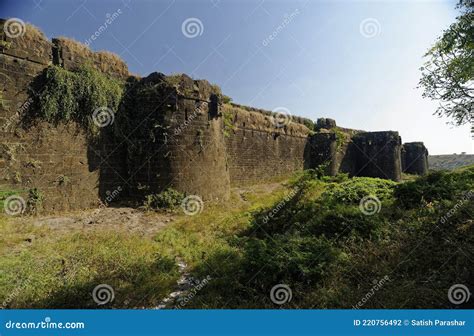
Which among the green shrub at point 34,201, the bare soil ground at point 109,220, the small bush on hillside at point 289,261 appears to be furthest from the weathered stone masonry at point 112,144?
the small bush on hillside at point 289,261

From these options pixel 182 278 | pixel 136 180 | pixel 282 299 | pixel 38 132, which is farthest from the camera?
pixel 136 180

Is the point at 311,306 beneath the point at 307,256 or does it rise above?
beneath

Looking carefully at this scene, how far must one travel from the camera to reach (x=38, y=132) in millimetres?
8453

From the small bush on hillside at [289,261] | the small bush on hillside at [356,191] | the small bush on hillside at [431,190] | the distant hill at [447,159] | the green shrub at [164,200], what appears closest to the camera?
the small bush on hillside at [289,261]

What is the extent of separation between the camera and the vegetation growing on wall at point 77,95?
339 inches

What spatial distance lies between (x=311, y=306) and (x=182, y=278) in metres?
2.53

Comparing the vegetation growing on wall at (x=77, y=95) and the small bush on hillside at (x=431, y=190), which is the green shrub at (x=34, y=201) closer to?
the vegetation growing on wall at (x=77, y=95)

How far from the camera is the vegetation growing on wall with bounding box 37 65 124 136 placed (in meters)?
8.61

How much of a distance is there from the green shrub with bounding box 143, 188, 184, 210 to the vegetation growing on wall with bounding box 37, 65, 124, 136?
3.10 metres

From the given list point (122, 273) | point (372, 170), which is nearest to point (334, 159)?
point (372, 170)

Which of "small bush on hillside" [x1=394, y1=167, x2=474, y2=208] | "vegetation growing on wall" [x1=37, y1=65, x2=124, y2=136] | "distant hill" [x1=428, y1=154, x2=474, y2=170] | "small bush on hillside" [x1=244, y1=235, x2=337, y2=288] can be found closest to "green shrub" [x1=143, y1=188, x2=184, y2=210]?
"vegetation growing on wall" [x1=37, y1=65, x2=124, y2=136]

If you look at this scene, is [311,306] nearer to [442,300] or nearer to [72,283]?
[442,300]

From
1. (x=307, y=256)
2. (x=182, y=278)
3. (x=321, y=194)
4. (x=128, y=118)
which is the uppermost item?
(x=128, y=118)

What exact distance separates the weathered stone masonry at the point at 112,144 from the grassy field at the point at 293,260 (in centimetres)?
225
